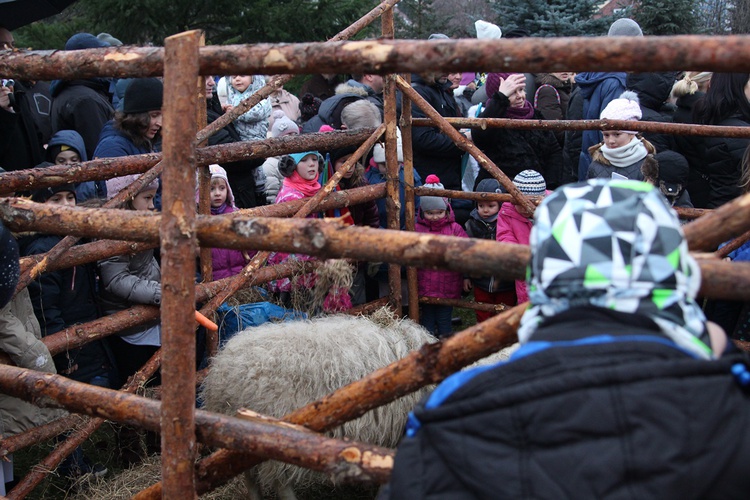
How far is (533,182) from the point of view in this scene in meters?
4.79

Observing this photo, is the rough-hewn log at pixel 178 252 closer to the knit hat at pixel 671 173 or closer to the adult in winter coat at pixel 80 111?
the knit hat at pixel 671 173

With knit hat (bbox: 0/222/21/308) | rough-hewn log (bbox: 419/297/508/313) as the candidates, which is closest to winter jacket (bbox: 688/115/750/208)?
rough-hewn log (bbox: 419/297/508/313)

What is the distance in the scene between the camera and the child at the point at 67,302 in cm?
348

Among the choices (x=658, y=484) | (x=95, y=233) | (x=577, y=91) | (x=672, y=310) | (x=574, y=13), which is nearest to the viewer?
(x=658, y=484)

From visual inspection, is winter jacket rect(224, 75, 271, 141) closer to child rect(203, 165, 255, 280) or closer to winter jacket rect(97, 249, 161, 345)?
child rect(203, 165, 255, 280)

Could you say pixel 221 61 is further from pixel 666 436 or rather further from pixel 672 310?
pixel 666 436

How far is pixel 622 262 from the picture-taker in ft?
4.01

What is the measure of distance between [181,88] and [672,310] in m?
1.19

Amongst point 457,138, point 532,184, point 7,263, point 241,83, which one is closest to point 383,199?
point 457,138

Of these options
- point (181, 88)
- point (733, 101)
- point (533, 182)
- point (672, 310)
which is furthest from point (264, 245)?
point (733, 101)

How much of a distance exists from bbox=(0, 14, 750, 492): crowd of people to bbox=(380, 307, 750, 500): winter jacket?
247cm

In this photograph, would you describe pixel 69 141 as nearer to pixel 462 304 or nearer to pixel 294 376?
pixel 294 376

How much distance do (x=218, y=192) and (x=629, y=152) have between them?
262 cm

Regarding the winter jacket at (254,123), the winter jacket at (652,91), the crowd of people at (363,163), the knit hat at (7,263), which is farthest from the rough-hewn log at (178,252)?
the winter jacket at (652,91)
